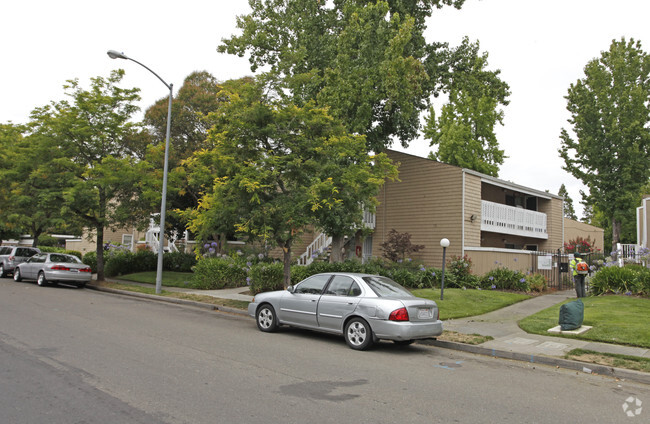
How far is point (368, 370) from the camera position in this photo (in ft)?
22.9

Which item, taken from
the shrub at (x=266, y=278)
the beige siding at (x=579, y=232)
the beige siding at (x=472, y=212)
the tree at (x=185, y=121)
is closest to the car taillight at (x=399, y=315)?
the shrub at (x=266, y=278)

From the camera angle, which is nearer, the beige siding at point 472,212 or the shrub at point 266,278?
the shrub at point 266,278

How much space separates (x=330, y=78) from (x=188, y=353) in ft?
45.2

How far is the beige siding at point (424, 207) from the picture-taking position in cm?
2030

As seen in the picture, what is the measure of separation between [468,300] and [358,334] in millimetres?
7638

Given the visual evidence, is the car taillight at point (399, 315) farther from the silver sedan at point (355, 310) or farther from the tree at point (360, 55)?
the tree at point (360, 55)

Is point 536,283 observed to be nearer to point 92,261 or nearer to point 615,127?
point 615,127

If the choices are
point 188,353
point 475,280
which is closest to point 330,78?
point 475,280

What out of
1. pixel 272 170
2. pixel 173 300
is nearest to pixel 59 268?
pixel 173 300

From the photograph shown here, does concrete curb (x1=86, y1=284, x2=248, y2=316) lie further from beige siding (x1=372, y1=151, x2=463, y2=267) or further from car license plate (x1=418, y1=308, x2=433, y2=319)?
beige siding (x1=372, y1=151, x2=463, y2=267)

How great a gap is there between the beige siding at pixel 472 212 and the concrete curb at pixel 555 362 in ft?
36.5

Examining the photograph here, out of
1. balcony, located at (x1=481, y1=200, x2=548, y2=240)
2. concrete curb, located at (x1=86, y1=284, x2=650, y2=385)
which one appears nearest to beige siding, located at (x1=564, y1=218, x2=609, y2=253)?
balcony, located at (x1=481, y1=200, x2=548, y2=240)

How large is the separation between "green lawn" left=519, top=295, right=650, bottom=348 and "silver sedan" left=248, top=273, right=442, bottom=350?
3.52 metres

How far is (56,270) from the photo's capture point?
19547mm
